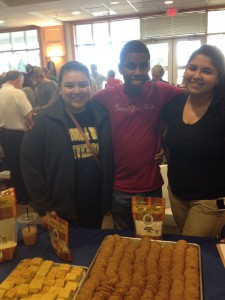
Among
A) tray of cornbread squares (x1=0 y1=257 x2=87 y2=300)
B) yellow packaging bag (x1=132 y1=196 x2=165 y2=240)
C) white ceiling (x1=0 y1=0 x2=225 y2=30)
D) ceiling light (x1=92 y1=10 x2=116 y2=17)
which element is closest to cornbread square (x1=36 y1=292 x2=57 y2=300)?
tray of cornbread squares (x1=0 y1=257 x2=87 y2=300)

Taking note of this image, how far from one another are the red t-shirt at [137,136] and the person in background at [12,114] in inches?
71.2

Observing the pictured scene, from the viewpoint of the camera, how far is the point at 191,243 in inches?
51.2

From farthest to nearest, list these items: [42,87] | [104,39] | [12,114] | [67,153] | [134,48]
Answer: [104,39]
[42,87]
[12,114]
[134,48]
[67,153]

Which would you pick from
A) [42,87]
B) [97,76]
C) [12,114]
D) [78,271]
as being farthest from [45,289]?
[97,76]

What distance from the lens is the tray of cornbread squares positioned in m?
1.04

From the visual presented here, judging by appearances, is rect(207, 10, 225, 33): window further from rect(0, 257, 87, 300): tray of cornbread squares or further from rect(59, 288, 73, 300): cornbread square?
rect(59, 288, 73, 300): cornbread square

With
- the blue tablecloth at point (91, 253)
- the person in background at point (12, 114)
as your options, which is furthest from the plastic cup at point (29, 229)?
the person in background at point (12, 114)

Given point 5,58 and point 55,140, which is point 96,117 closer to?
point 55,140

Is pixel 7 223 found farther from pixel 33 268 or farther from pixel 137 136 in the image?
pixel 137 136

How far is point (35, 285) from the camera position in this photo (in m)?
1.09

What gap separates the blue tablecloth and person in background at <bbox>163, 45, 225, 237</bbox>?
156 millimetres

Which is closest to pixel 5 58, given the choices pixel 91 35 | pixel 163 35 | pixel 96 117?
pixel 91 35

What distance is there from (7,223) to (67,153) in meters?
0.44

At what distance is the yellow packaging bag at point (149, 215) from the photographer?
1289 millimetres
